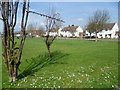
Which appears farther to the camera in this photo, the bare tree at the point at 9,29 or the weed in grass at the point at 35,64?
the weed in grass at the point at 35,64

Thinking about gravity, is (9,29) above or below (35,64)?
above

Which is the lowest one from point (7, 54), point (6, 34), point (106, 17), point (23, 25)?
point (7, 54)

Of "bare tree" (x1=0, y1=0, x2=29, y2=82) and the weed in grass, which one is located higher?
"bare tree" (x1=0, y1=0, x2=29, y2=82)

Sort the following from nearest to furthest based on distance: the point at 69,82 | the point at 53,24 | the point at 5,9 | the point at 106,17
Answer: the point at 5,9 < the point at 69,82 < the point at 53,24 < the point at 106,17

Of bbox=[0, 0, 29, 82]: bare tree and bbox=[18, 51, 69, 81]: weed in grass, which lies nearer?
Result: bbox=[0, 0, 29, 82]: bare tree

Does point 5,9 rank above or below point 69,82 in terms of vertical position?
above

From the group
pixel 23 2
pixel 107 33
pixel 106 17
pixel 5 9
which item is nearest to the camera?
pixel 5 9

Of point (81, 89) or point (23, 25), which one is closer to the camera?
point (81, 89)

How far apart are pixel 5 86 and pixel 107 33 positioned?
71.5m

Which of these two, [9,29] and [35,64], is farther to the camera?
[35,64]

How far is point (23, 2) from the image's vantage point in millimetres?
4500

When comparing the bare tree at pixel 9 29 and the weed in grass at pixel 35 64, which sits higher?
the bare tree at pixel 9 29

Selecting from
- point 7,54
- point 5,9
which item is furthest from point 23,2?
point 7,54

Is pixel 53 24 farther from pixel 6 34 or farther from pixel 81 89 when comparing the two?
pixel 81 89
